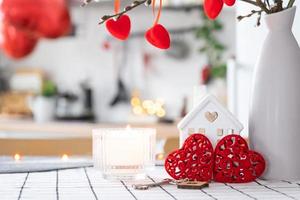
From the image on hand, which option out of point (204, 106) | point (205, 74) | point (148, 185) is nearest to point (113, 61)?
point (205, 74)

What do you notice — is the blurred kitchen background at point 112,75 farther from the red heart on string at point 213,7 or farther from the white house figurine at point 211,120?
the red heart on string at point 213,7

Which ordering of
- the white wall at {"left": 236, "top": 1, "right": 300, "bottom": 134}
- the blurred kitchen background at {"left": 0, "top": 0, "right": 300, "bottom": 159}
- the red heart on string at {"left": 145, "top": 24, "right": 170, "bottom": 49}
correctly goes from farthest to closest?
the blurred kitchen background at {"left": 0, "top": 0, "right": 300, "bottom": 159}, the white wall at {"left": 236, "top": 1, "right": 300, "bottom": 134}, the red heart on string at {"left": 145, "top": 24, "right": 170, "bottom": 49}

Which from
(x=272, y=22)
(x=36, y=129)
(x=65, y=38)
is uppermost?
(x=65, y=38)

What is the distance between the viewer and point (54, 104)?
487 centimetres

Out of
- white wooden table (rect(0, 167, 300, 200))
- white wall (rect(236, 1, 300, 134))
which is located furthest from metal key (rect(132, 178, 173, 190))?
white wall (rect(236, 1, 300, 134))

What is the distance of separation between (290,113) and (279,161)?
0.09 meters

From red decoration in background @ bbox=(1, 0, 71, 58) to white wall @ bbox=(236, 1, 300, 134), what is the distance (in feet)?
6.84

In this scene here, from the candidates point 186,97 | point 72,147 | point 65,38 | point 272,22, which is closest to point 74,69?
point 65,38

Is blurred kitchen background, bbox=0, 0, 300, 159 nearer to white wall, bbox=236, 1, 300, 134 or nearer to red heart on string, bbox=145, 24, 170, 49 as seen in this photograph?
white wall, bbox=236, 1, 300, 134

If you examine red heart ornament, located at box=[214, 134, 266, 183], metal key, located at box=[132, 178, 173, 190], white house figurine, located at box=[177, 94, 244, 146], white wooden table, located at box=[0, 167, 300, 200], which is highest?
white house figurine, located at box=[177, 94, 244, 146]

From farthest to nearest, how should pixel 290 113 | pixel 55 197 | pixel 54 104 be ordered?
pixel 54 104 < pixel 290 113 < pixel 55 197

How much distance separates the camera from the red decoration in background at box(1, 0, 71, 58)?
15.6 ft

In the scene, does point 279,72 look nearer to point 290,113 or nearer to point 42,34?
point 290,113

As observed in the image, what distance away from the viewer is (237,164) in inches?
48.9
